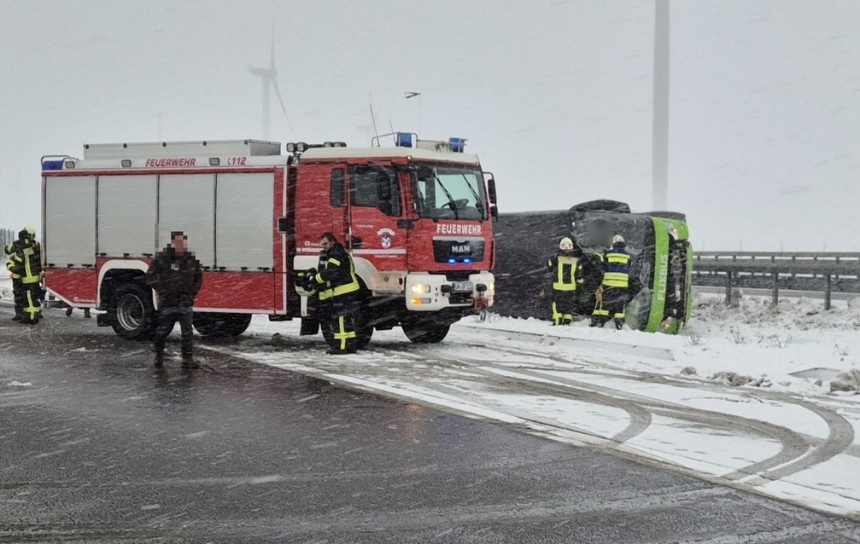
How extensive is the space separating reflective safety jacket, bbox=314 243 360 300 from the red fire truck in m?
0.58

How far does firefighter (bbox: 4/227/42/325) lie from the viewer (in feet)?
56.6

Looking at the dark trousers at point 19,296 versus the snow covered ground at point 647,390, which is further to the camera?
the dark trousers at point 19,296

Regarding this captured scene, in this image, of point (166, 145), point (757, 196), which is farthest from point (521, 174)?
point (166, 145)

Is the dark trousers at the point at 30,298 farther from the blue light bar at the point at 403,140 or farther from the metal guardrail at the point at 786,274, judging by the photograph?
the metal guardrail at the point at 786,274

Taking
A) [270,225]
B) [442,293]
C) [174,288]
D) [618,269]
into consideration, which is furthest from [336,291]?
[618,269]

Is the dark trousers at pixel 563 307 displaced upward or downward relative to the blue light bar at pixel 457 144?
downward

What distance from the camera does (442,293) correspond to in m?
13.3

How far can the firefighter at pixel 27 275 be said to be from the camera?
17266 millimetres

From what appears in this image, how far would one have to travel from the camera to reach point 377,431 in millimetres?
7793

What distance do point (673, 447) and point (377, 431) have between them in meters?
2.28

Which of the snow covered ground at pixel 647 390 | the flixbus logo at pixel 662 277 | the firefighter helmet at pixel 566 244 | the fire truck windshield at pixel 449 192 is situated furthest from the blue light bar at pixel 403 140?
the flixbus logo at pixel 662 277

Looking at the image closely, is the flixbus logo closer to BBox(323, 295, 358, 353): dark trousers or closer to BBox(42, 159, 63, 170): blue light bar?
BBox(323, 295, 358, 353): dark trousers

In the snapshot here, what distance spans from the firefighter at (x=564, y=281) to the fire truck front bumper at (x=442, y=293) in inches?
127

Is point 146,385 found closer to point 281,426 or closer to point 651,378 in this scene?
point 281,426
